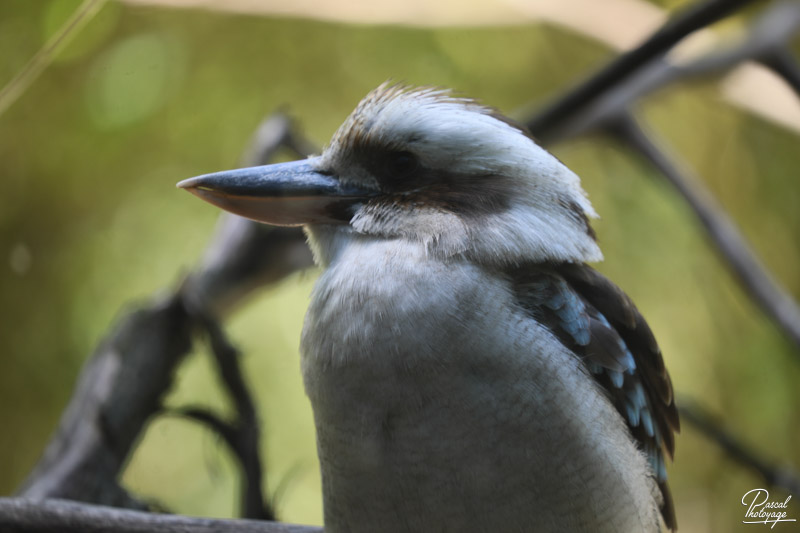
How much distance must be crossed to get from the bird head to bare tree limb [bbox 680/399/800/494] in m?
0.80

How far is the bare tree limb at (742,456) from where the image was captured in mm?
1463

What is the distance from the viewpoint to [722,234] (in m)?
1.74

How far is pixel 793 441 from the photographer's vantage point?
1883 mm

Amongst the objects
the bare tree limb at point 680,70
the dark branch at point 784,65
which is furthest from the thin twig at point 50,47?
the dark branch at point 784,65

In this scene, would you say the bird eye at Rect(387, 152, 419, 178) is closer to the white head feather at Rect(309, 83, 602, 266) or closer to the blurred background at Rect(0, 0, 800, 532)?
the white head feather at Rect(309, 83, 602, 266)

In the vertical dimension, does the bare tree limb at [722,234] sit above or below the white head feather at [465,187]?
below

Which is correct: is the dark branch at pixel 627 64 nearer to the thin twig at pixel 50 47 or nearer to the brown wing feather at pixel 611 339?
the brown wing feather at pixel 611 339

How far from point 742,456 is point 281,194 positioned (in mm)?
1076

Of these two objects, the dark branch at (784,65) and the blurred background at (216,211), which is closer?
the blurred background at (216,211)

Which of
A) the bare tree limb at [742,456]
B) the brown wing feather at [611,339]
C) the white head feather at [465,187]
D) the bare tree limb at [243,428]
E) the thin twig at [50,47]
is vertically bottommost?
the bare tree limb at [742,456]

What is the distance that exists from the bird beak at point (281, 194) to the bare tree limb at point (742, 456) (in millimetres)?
977
